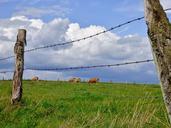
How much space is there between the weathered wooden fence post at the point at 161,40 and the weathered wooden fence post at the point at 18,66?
996cm

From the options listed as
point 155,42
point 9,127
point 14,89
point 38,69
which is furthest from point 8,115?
point 155,42

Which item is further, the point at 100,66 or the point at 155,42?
the point at 100,66

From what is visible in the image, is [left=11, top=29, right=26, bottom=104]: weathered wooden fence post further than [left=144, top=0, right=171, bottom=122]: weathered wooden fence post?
Yes

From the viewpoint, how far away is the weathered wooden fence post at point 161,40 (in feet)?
21.5

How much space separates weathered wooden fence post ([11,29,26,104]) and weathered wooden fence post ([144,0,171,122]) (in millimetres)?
9957

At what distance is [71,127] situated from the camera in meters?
10.4

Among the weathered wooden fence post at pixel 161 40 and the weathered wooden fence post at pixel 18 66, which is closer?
the weathered wooden fence post at pixel 161 40

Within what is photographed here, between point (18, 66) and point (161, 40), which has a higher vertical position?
point (18, 66)

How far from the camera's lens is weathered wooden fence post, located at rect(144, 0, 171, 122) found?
21.5ft

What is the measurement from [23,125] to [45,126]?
60 centimetres

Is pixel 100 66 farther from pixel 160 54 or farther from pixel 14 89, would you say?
pixel 160 54

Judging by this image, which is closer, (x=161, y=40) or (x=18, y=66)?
(x=161, y=40)

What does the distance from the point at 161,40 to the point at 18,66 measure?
1037 centimetres

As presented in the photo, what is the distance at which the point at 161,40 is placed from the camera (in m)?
6.61
